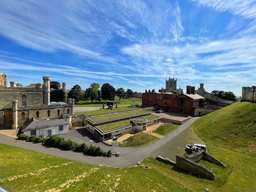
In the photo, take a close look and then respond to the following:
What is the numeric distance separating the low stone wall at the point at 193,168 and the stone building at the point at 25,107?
26.5m

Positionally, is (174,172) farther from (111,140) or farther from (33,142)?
(33,142)

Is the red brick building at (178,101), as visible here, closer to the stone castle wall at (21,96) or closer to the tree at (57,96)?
the tree at (57,96)

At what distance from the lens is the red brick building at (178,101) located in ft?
166

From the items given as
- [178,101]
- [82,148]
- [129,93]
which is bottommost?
[82,148]

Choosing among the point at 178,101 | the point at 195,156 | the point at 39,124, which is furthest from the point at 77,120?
the point at 178,101

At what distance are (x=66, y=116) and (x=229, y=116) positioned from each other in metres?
39.8

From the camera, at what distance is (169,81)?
160625 mm

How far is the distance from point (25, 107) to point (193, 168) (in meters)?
34.2

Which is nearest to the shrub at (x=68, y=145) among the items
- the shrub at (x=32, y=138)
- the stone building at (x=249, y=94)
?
the shrub at (x=32, y=138)

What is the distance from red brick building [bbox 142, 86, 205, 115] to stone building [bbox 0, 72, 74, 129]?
125ft

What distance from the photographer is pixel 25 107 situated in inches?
1181

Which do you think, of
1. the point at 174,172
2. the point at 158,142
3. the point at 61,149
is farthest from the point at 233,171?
the point at 61,149

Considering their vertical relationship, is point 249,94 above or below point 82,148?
above

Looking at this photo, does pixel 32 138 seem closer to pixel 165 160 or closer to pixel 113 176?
pixel 113 176
